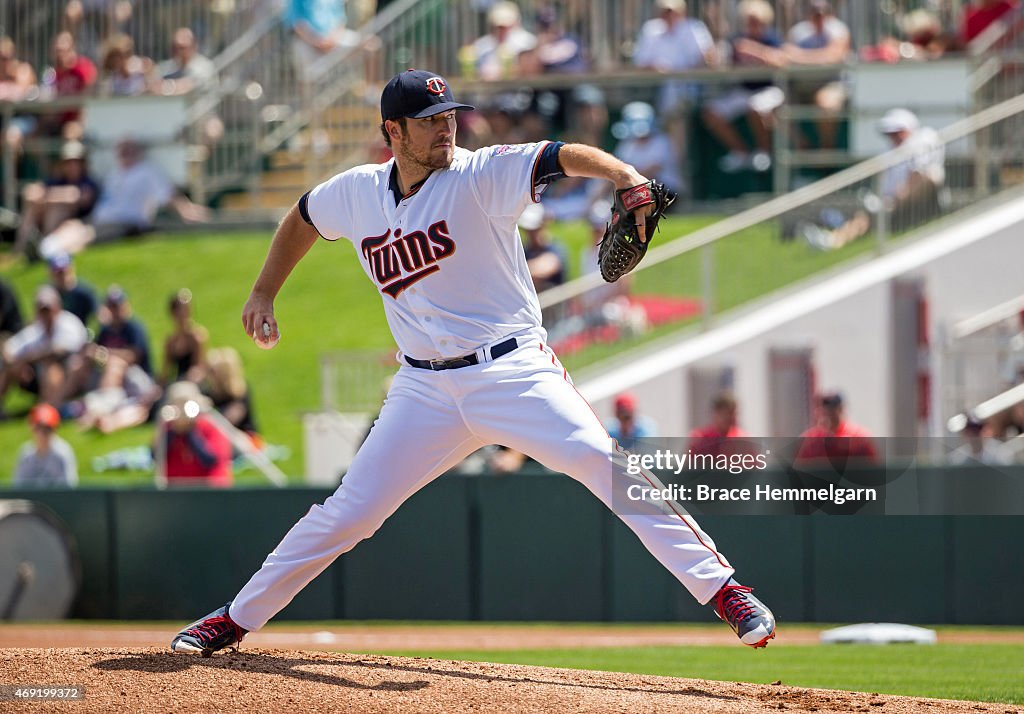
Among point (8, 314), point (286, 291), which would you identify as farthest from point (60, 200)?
point (286, 291)

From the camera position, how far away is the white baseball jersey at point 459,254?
5.88m

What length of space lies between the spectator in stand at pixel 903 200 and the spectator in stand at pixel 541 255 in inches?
83.4

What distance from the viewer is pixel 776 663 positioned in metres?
8.92

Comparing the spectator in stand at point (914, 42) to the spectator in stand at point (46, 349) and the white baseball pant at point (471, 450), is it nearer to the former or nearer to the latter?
the spectator in stand at point (46, 349)

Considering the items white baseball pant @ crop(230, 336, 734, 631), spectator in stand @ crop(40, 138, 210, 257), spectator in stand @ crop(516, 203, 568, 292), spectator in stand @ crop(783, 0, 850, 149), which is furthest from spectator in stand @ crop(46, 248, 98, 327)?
white baseball pant @ crop(230, 336, 734, 631)


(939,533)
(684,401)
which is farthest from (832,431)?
(684,401)

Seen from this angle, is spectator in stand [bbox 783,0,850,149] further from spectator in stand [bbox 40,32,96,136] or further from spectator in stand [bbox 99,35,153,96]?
spectator in stand [bbox 40,32,96,136]

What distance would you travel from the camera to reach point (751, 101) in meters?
16.2

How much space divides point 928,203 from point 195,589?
717 centimetres

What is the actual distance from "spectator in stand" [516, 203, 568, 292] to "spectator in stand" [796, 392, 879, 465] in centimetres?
316

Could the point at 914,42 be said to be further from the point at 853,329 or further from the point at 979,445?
the point at 979,445

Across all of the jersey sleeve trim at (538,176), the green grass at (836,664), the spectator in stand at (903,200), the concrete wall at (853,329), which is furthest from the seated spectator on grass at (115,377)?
the jersey sleeve trim at (538,176)

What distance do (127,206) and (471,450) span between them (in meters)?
12.8

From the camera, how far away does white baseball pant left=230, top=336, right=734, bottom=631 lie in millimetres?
5805
